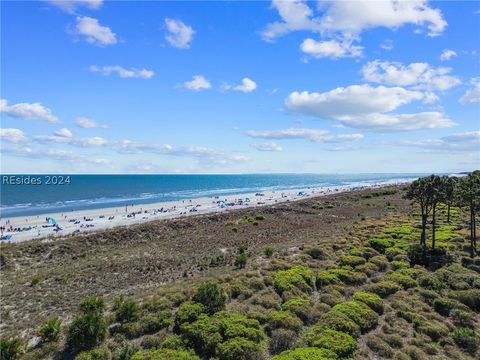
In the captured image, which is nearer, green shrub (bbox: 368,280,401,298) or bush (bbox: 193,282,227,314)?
→ bush (bbox: 193,282,227,314)

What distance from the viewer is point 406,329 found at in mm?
16344

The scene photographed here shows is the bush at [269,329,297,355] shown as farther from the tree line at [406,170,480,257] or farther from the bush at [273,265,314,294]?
the tree line at [406,170,480,257]

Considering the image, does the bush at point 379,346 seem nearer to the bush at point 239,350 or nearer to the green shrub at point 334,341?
the green shrub at point 334,341

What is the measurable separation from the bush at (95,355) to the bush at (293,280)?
10.2m

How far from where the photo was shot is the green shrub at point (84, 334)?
14562mm

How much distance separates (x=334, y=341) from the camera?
46.3ft

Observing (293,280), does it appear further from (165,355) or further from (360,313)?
(165,355)

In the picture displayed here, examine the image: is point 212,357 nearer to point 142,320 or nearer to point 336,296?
point 142,320

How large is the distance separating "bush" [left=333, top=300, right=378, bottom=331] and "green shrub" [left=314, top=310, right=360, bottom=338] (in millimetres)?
520

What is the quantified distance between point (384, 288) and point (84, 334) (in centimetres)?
1728

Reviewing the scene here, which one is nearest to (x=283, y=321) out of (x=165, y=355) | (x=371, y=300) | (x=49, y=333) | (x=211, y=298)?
(x=211, y=298)

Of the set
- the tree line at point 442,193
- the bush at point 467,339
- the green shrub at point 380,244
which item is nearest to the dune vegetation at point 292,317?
the bush at point 467,339

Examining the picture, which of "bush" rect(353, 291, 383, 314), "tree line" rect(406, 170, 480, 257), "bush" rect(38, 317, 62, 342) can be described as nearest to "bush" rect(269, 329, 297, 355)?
"bush" rect(353, 291, 383, 314)

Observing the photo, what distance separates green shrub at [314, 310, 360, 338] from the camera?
15445 millimetres
